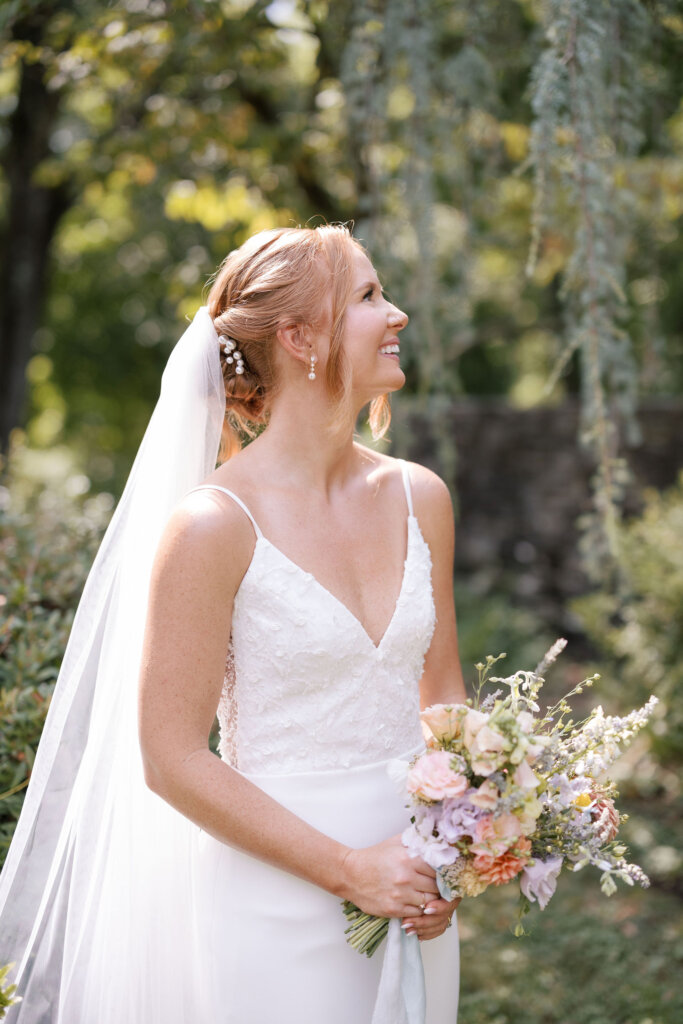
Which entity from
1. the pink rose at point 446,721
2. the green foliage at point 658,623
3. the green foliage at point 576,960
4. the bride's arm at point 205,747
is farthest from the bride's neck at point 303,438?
the green foliage at point 658,623

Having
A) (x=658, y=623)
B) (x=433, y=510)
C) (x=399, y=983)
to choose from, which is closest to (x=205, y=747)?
(x=399, y=983)

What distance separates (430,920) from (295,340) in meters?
1.22

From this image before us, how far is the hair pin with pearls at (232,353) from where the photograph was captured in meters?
2.09

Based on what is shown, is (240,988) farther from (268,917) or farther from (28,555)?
(28,555)

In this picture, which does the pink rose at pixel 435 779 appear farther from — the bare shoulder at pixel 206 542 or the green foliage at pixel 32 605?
the green foliage at pixel 32 605

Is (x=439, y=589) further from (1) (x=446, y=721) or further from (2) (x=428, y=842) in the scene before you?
(2) (x=428, y=842)

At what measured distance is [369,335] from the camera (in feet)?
6.70

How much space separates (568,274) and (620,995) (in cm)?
276

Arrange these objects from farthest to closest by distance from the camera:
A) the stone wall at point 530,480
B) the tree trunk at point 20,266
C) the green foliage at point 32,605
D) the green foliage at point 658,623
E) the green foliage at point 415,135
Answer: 1. the stone wall at point 530,480
2. the tree trunk at point 20,266
3. the green foliage at point 658,623
4. the green foliage at point 415,135
5. the green foliage at point 32,605

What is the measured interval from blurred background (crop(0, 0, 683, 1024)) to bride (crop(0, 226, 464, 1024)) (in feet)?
1.30

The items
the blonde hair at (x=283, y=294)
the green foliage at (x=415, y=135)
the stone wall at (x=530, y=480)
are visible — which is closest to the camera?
the blonde hair at (x=283, y=294)

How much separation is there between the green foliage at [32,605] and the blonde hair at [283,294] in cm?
99

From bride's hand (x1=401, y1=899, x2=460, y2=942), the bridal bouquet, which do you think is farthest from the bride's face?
bride's hand (x1=401, y1=899, x2=460, y2=942)

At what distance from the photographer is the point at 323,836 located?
1787 millimetres
